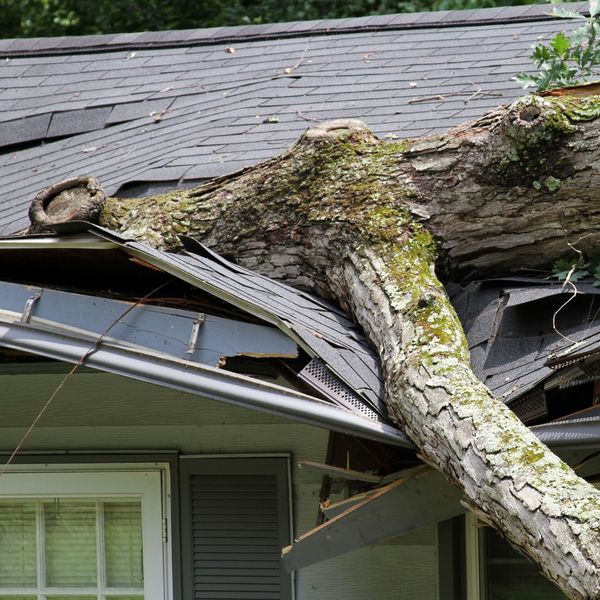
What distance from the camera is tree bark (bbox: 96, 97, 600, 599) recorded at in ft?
9.71

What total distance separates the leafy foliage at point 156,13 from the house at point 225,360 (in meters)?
6.75

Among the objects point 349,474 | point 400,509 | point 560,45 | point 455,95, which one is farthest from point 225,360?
point 455,95

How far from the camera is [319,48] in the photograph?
6.95 m

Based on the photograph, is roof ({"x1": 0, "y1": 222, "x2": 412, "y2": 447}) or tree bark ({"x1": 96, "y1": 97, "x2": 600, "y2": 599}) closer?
tree bark ({"x1": 96, "y1": 97, "x2": 600, "y2": 599})

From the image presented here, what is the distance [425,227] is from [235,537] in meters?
1.55

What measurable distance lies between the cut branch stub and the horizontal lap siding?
1230 mm

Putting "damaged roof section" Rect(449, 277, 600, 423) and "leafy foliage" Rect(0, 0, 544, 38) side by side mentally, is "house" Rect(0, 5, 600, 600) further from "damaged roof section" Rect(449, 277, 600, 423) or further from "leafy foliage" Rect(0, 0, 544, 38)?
"leafy foliage" Rect(0, 0, 544, 38)

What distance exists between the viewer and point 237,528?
445cm

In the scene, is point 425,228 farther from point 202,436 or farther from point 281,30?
point 281,30

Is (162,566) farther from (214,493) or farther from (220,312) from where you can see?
(220,312)

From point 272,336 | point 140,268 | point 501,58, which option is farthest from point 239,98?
point 272,336

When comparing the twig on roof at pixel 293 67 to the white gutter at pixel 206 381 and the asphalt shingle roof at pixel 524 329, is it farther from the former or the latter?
the white gutter at pixel 206 381

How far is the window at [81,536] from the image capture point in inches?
181

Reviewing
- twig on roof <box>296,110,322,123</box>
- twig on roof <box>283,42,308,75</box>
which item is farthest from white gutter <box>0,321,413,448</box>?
twig on roof <box>283,42,308,75</box>
